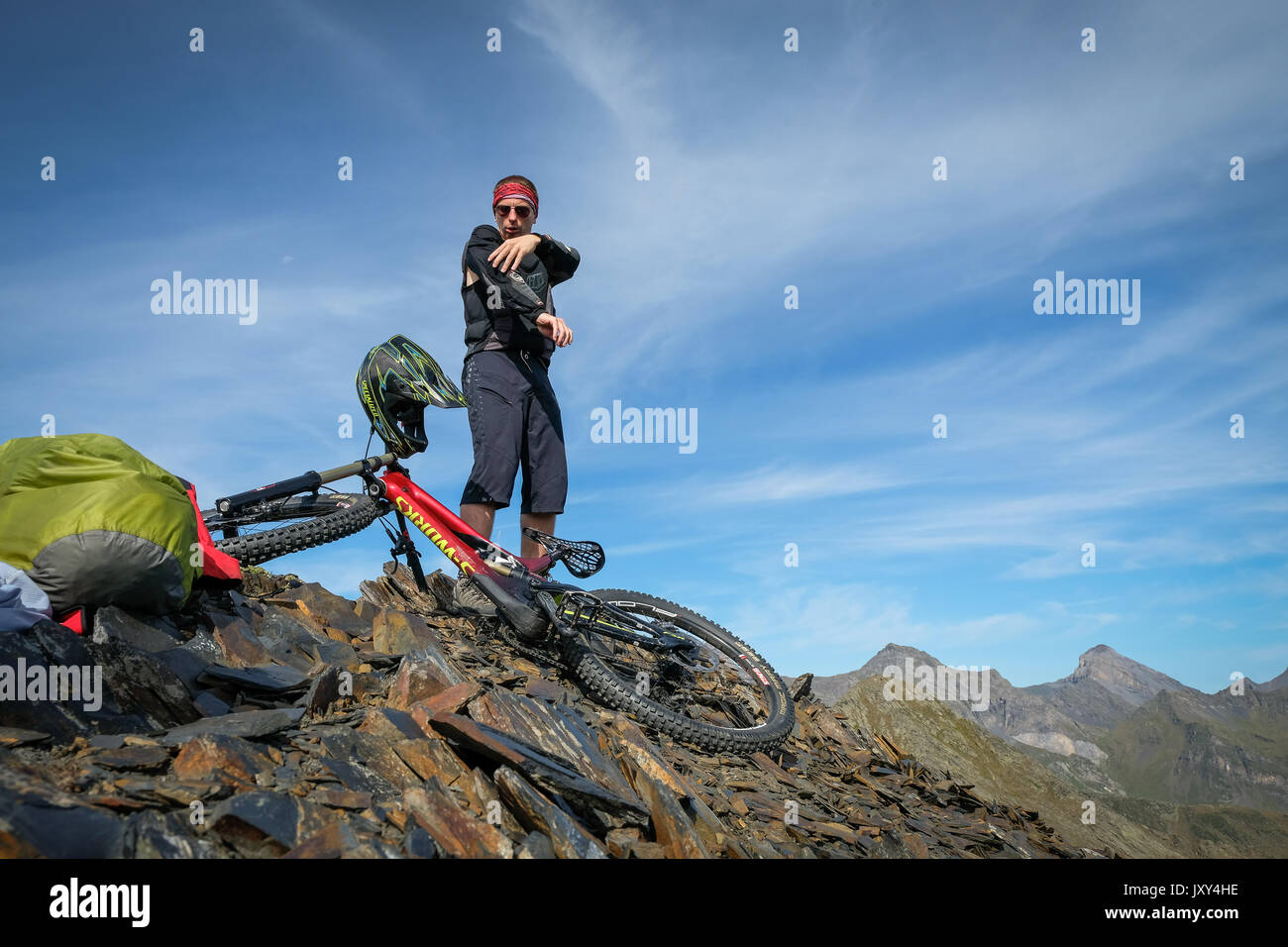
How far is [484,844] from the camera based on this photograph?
112 inches

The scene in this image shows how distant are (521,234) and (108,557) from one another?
4183 mm

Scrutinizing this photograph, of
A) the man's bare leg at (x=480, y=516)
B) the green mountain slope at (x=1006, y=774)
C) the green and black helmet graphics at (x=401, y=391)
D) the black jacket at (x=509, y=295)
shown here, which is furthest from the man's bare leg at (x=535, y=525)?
the green mountain slope at (x=1006, y=774)

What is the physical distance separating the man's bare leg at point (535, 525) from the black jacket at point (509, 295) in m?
1.43

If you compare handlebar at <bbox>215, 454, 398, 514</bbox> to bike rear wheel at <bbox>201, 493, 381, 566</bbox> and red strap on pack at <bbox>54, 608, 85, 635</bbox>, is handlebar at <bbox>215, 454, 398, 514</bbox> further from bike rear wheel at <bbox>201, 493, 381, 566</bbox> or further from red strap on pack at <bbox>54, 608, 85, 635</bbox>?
red strap on pack at <bbox>54, 608, 85, 635</bbox>

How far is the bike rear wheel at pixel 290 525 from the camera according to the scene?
5.96m

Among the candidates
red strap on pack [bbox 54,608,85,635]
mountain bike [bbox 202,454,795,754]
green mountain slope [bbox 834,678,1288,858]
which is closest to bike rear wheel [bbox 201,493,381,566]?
mountain bike [bbox 202,454,795,754]

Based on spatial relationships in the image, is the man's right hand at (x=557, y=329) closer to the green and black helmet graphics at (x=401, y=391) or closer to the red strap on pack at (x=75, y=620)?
the green and black helmet graphics at (x=401, y=391)

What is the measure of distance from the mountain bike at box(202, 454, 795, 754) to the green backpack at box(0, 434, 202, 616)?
1264 mm

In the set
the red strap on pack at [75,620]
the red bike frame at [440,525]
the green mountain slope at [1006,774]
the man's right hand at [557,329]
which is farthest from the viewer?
the green mountain slope at [1006,774]

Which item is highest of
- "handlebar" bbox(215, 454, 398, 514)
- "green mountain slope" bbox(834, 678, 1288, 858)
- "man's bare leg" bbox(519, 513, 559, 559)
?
"handlebar" bbox(215, 454, 398, 514)

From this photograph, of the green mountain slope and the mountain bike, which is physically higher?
the mountain bike

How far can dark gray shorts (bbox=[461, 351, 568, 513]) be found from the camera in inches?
245

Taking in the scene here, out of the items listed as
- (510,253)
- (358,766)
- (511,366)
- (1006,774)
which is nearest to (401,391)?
(511,366)
